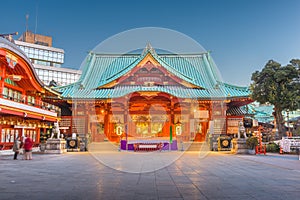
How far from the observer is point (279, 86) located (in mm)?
19750

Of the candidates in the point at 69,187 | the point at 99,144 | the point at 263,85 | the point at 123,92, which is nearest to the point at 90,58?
the point at 123,92

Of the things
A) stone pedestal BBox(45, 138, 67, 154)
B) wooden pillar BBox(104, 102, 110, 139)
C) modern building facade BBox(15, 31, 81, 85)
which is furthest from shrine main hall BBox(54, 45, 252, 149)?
modern building facade BBox(15, 31, 81, 85)

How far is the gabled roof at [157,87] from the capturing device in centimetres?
2659

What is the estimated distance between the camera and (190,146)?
25.7m

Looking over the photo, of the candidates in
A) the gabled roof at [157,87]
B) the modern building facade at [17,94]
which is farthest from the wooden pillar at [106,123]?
the modern building facade at [17,94]

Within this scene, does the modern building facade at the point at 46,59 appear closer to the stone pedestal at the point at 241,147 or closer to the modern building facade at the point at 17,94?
the modern building facade at the point at 17,94

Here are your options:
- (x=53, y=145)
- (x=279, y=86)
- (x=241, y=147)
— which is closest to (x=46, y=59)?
(x=53, y=145)

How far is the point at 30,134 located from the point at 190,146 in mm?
17533

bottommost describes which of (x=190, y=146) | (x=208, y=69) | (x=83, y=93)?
(x=190, y=146)

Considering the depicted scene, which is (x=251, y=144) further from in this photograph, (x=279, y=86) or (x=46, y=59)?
(x=46, y=59)

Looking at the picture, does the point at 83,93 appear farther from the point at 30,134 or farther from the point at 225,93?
the point at 225,93

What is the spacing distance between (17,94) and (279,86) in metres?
24.0

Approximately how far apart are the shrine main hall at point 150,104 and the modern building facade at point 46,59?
143 ft

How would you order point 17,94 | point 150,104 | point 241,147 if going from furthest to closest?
1. point 150,104
2. point 17,94
3. point 241,147
